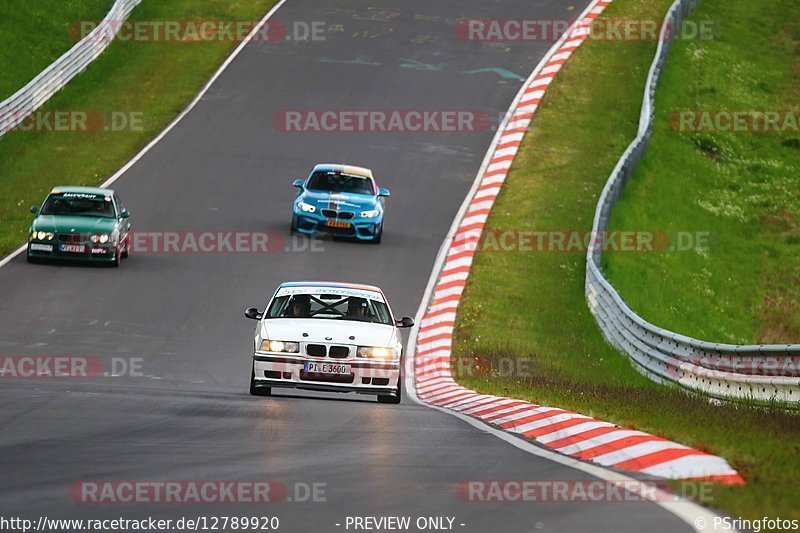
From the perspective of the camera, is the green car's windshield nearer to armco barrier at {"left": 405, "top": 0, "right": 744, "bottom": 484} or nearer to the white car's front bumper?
armco barrier at {"left": 405, "top": 0, "right": 744, "bottom": 484}

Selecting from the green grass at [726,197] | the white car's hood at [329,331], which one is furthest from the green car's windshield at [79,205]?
the white car's hood at [329,331]

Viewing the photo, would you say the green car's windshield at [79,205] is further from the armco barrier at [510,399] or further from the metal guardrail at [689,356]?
the metal guardrail at [689,356]

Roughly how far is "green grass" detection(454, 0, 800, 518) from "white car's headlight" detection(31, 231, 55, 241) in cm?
756

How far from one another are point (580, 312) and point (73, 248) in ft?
30.6

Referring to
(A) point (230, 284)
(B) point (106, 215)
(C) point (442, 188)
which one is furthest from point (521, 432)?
(C) point (442, 188)

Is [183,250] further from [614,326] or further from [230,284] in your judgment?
[614,326]

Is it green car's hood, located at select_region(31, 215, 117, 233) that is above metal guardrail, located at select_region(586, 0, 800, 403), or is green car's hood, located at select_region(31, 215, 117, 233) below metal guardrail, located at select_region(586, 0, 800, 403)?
above

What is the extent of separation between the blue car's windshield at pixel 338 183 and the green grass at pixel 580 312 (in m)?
2.92

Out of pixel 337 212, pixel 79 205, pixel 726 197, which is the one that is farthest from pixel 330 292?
pixel 726 197

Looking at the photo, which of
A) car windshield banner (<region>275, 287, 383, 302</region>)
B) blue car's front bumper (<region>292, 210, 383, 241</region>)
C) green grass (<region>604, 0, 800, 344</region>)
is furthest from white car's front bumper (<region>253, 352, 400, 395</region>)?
blue car's front bumper (<region>292, 210, 383, 241</region>)

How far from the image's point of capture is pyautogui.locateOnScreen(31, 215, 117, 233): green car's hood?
90.4 ft

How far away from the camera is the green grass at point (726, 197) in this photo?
31.8 m

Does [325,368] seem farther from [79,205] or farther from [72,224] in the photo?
[79,205]

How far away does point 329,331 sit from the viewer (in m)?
17.1
